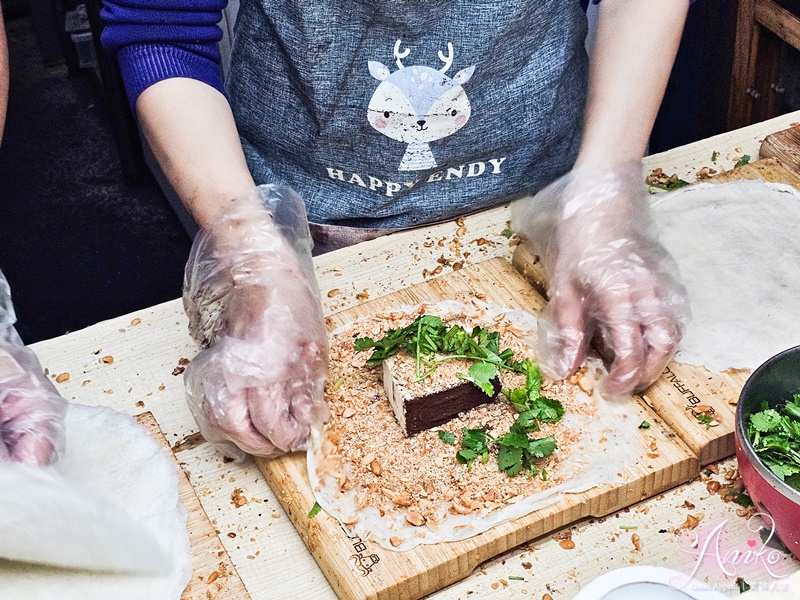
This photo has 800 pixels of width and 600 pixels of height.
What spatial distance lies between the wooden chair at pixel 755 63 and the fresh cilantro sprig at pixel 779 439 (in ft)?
4.65

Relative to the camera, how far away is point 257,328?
1.35m

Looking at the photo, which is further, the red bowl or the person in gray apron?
the person in gray apron

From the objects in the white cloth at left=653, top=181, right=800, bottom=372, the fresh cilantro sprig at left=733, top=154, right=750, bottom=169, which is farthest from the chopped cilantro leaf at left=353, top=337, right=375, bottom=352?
the fresh cilantro sprig at left=733, top=154, right=750, bottom=169

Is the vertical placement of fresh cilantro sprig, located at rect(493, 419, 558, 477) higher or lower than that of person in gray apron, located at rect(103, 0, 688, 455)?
lower

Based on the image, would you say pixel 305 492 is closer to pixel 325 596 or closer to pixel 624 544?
pixel 325 596

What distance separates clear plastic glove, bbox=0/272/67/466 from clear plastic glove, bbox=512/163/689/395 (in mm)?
751

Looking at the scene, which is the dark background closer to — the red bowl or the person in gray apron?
the person in gray apron

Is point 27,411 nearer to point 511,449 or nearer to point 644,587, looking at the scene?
point 511,449

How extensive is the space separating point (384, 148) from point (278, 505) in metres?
0.72

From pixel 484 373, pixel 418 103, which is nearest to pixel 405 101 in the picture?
pixel 418 103

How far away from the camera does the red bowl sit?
3.59 ft

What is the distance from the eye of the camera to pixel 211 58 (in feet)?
5.57

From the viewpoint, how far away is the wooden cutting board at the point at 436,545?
1.18 meters

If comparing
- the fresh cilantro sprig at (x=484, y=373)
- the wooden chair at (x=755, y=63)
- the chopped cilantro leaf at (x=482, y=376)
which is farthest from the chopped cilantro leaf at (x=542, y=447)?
the wooden chair at (x=755, y=63)
